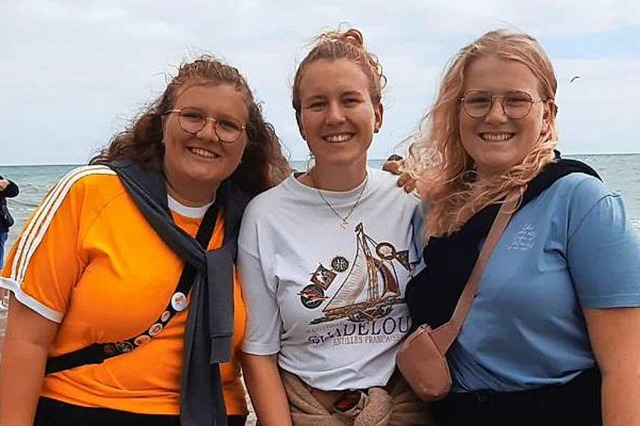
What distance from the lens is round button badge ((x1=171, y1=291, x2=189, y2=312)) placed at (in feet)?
10.2

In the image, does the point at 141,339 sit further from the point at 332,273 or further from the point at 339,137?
the point at 339,137

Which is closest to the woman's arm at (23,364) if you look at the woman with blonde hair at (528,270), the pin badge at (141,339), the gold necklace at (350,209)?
the pin badge at (141,339)

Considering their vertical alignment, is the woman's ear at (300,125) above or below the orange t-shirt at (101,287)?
above

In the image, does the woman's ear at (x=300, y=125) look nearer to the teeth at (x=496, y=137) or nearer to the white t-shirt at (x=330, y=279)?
the white t-shirt at (x=330, y=279)

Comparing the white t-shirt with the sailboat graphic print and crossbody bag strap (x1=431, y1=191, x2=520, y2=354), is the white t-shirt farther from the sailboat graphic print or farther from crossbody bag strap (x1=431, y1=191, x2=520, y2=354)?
crossbody bag strap (x1=431, y1=191, x2=520, y2=354)

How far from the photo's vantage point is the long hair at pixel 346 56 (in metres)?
3.19

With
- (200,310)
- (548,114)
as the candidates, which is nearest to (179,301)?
(200,310)

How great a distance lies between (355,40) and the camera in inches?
130

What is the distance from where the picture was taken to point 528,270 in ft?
8.66

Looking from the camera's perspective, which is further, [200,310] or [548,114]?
[200,310]

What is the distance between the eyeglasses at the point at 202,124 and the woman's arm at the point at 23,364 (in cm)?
92

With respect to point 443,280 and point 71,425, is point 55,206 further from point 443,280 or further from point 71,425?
point 443,280

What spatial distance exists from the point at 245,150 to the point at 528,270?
1.44 m

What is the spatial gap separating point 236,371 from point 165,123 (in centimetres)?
106
